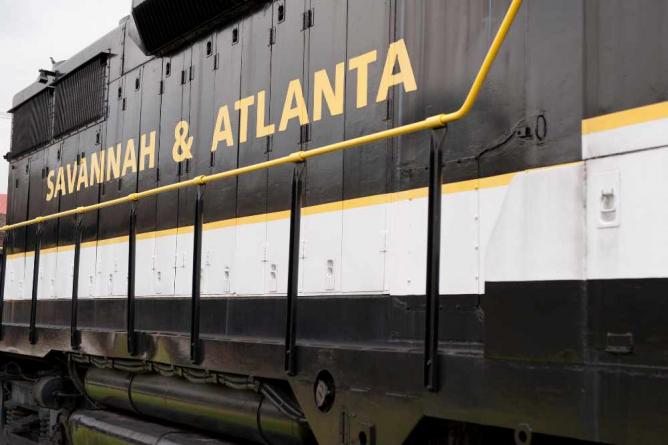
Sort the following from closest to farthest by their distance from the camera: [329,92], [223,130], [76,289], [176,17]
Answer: [329,92]
[223,130]
[176,17]
[76,289]

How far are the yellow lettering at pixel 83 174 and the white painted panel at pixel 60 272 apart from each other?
0.61 metres

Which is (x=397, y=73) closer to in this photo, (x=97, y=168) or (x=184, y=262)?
(x=184, y=262)

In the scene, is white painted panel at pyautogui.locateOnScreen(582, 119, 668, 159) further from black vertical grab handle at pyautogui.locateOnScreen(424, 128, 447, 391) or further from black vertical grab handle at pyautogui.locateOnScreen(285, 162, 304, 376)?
black vertical grab handle at pyautogui.locateOnScreen(285, 162, 304, 376)

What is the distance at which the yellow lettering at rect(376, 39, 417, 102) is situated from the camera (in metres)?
3.62

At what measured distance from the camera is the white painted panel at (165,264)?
5.47m

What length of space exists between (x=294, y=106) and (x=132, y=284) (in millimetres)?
2049

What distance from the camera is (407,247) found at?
3.48 metres

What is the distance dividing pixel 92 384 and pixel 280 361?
3.10 metres

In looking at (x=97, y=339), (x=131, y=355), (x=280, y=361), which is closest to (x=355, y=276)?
(x=280, y=361)

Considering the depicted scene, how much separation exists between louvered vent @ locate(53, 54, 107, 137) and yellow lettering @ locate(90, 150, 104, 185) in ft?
1.25

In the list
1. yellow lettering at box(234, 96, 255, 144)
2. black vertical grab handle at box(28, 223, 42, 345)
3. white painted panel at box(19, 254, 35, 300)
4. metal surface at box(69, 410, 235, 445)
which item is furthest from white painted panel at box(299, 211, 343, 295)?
white painted panel at box(19, 254, 35, 300)

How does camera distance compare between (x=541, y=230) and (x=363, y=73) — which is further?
(x=363, y=73)

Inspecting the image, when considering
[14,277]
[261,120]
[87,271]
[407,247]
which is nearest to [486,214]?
[407,247]

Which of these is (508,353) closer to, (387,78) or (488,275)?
(488,275)
